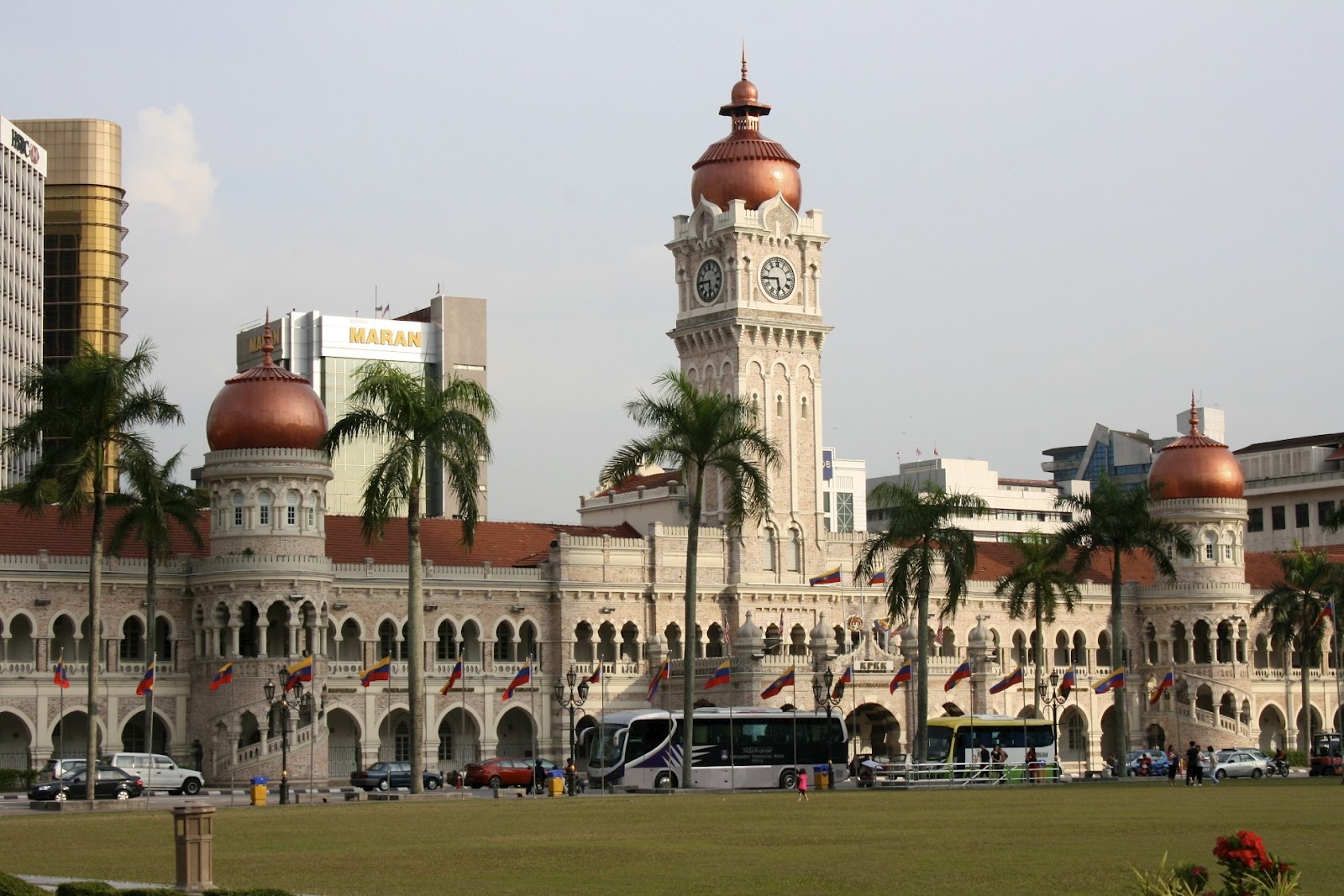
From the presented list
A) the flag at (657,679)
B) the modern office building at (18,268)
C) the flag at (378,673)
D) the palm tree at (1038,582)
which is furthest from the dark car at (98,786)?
the modern office building at (18,268)

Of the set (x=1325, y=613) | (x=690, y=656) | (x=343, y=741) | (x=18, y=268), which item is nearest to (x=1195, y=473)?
(x=1325, y=613)

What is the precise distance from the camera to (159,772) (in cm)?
6781

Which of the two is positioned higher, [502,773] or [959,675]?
[959,675]

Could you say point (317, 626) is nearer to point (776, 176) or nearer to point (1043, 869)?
point (776, 176)

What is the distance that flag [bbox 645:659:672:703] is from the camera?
79.9m

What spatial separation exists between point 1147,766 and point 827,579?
16.2 m

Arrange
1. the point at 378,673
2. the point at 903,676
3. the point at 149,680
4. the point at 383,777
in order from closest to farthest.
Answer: the point at 149,680 < the point at 383,777 < the point at 378,673 < the point at 903,676

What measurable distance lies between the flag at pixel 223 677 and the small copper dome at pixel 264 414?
8.25 meters

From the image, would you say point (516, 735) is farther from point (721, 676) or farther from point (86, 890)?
point (86, 890)

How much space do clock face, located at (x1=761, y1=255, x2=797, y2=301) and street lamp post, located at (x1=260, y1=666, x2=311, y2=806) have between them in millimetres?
29466

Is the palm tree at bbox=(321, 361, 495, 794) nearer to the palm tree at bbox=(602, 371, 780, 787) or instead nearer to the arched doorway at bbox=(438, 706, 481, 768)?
the palm tree at bbox=(602, 371, 780, 787)

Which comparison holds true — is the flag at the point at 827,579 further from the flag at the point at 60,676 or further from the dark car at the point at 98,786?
the dark car at the point at 98,786

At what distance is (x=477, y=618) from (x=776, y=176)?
24426 mm

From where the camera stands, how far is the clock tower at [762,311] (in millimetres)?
94688
